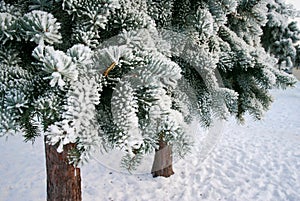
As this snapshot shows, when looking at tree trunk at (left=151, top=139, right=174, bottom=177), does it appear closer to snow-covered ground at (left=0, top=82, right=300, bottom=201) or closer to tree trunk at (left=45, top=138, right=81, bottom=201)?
snow-covered ground at (left=0, top=82, right=300, bottom=201)

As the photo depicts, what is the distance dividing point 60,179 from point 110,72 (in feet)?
2.78

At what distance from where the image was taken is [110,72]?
70cm

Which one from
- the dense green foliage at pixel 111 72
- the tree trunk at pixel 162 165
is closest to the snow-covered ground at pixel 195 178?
the tree trunk at pixel 162 165

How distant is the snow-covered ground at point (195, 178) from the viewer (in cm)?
298

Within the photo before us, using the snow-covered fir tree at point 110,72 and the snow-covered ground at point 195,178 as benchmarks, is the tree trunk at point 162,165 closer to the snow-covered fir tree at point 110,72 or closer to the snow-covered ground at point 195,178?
the snow-covered ground at point 195,178

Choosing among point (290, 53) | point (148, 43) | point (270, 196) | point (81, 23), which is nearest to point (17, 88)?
point (81, 23)

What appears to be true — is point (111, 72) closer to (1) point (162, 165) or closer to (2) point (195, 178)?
(1) point (162, 165)

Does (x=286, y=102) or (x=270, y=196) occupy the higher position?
(x=286, y=102)

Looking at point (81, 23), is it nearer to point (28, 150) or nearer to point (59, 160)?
point (59, 160)

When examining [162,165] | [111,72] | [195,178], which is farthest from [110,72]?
[195,178]

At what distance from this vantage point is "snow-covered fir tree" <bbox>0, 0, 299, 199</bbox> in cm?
60

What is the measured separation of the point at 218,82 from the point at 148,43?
507 mm

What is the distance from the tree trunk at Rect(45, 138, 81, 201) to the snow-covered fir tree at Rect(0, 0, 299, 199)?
1.35 feet

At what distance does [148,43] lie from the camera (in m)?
0.81
